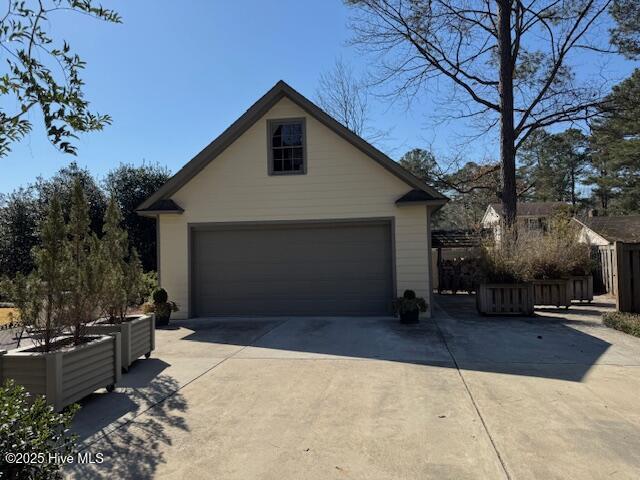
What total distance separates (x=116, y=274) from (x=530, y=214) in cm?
4015

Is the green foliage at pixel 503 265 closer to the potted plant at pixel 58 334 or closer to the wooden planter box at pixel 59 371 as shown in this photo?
the potted plant at pixel 58 334

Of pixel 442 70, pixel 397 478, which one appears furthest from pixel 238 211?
pixel 442 70

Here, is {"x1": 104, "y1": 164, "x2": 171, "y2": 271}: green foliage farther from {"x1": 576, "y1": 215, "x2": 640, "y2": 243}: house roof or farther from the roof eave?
{"x1": 576, "y1": 215, "x2": 640, "y2": 243}: house roof

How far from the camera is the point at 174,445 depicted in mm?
3805

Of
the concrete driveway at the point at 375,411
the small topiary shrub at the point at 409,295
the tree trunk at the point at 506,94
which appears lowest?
the concrete driveway at the point at 375,411

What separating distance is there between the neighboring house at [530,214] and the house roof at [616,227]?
217cm

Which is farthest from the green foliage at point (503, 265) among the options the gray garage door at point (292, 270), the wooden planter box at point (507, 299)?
the gray garage door at point (292, 270)

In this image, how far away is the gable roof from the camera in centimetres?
1051

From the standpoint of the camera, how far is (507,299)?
10844 millimetres

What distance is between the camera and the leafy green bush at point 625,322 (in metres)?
8.34

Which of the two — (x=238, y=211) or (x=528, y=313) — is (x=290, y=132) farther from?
(x=528, y=313)

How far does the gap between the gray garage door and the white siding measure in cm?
35

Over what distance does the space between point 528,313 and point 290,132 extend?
7749 millimetres

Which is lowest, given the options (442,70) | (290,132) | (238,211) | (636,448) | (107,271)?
(636,448)
